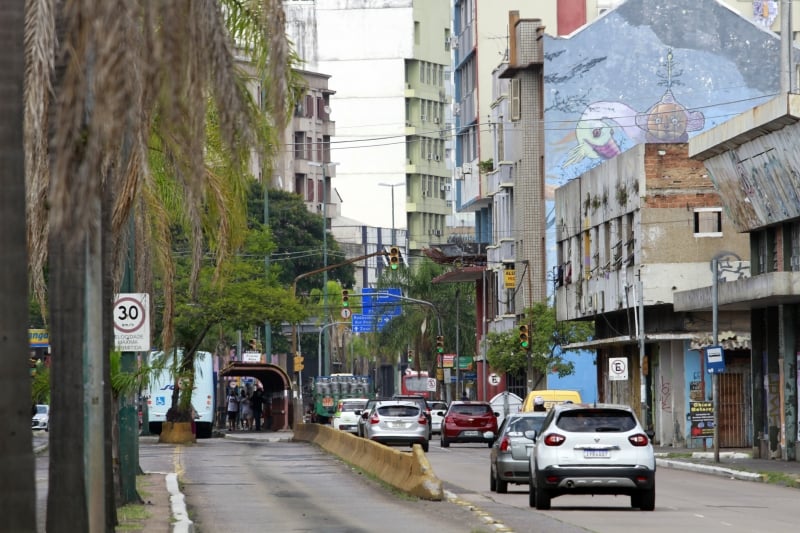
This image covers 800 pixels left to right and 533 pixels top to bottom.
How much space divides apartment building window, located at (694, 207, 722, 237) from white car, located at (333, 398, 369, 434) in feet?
57.1

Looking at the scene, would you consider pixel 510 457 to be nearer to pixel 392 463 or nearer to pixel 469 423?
pixel 392 463

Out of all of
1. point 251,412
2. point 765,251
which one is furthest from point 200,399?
point 765,251

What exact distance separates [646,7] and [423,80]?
70.3 metres

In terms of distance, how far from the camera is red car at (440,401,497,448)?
5584 cm

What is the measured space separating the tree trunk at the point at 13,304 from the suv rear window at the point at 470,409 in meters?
46.2

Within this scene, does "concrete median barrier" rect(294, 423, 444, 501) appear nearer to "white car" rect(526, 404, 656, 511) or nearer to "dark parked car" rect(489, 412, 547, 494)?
"dark parked car" rect(489, 412, 547, 494)

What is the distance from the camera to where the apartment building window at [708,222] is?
5534cm

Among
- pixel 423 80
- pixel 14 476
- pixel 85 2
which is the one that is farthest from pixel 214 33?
pixel 423 80

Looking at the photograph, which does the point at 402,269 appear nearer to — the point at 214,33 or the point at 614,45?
the point at 614,45

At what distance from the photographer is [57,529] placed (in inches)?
583

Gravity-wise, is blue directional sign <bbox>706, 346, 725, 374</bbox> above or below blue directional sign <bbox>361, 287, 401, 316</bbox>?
below

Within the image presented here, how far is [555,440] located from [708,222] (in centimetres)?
3158

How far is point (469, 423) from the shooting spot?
56.1 meters

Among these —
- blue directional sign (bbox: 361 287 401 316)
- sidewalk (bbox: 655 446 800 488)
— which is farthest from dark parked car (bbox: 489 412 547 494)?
blue directional sign (bbox: 361 287 401 316)
